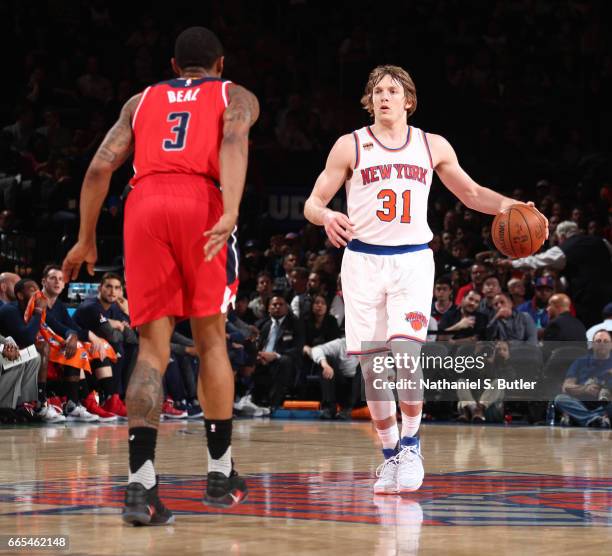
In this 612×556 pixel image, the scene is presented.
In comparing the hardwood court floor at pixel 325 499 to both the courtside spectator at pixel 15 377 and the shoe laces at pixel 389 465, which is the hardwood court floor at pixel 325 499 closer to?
Answer: the shoe laces at pixel 389 465

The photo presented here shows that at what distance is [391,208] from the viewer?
6227 mm

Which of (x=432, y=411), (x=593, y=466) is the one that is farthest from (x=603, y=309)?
(x=593, y=466)

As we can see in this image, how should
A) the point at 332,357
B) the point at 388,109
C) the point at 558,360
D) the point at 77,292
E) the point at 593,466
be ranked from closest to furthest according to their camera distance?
the point at 388,109 → the point at 593,466 → the point at 558,360 → the point at 332,357 → the point at 77,292

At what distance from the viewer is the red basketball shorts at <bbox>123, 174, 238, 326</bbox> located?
4.72 m

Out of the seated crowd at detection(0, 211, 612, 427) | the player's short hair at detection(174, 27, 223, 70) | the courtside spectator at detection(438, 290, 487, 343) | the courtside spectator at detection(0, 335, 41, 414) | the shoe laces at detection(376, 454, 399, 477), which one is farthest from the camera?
the courtside spectator at detection(438, 290, 487, 343)

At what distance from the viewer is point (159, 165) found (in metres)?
4.81

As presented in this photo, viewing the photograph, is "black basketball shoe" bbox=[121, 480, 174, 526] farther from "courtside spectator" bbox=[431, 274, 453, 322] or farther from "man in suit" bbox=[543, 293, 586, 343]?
"courtside spectator" bbox=[431, 274, 453, 322]

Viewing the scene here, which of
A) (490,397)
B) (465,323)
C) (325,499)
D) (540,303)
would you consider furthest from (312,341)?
(325,499)

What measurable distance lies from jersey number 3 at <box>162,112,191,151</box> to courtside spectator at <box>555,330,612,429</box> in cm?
758

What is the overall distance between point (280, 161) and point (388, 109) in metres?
10.5

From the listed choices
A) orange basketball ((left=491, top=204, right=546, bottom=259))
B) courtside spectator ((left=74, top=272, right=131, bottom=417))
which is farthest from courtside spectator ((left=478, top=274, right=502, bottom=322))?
orange basketball ((left=491, top=204, right=546, bottom=259))

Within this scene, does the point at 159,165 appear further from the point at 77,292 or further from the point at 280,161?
the point at 280,161

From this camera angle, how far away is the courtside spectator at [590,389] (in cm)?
1147

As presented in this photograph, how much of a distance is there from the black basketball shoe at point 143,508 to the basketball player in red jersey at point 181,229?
2 centimetres
